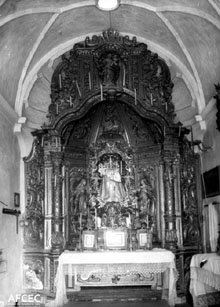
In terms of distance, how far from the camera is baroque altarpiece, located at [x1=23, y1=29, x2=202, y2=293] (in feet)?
32.0

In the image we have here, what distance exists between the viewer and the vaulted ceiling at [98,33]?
879 centimetres

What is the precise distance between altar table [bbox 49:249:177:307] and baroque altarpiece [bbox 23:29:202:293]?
0.79m

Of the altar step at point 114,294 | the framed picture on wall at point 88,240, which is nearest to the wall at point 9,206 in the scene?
the altar step at point 114,294

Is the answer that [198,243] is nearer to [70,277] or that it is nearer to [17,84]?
[70,277]

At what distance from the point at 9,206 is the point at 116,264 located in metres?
2.46

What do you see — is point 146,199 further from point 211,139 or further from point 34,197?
point 34,197

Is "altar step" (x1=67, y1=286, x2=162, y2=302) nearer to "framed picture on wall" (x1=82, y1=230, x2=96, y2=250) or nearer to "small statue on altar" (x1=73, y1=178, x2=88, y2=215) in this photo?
"framed picture on wall" (x1=82, y1=230, x2=96, y2=250)

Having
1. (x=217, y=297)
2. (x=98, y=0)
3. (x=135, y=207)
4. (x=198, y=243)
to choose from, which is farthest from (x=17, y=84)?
(x=217, y=297)

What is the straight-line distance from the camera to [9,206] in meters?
9.23

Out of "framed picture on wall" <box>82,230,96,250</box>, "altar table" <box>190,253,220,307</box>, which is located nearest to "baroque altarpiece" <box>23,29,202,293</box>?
"framed picture on wall" <box>82,230,96,250</box>

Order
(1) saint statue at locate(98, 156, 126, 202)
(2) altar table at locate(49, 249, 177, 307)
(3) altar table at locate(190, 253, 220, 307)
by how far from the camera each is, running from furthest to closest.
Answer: (1) saint statue at locate(98, 156, 126, 202)
(2) altar table at locate(49, 249, 177, 307)
(3) altar table at locate(190, 253, 220, 307)

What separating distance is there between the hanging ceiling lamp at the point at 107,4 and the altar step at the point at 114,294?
5.76 meters

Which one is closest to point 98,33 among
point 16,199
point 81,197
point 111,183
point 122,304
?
point 111,183

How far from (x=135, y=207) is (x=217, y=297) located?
271 centimetres
